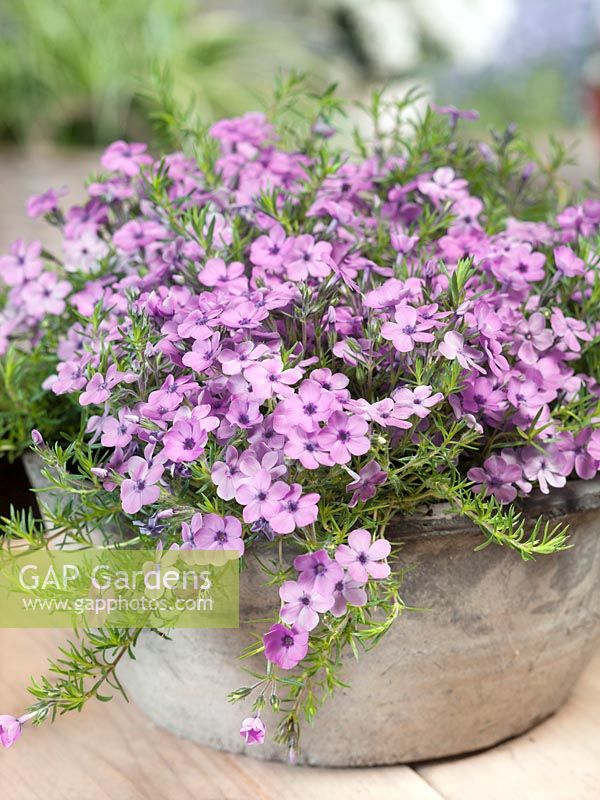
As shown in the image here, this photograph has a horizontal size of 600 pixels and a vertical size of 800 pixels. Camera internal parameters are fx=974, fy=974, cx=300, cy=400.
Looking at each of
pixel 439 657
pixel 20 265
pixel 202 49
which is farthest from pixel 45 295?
pixel 202 49

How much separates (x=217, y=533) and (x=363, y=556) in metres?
0.08

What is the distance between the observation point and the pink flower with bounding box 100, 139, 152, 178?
2.37 ft

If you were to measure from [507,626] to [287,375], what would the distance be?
235mm

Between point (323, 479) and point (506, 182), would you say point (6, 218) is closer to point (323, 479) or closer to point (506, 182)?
point (506, 182)

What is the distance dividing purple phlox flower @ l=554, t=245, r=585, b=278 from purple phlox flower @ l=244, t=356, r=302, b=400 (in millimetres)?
210

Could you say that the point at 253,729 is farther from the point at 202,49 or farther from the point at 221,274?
the point at 202,49

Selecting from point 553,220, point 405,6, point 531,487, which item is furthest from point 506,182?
point 405,6

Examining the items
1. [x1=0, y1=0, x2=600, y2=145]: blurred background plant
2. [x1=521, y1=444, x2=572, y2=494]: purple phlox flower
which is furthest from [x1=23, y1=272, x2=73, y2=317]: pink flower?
[x1=0, y1=0, x2=600, y2=145]: blurred background plant

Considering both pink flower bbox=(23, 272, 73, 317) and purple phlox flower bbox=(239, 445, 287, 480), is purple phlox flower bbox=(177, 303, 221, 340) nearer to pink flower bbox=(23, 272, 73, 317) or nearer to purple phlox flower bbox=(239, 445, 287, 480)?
purple phlox flower bbox=(239, 445, 287, 480)

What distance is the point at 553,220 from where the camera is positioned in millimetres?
768

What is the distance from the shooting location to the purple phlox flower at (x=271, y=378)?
502mm

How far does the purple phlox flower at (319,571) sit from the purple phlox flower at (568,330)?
8.1 inches

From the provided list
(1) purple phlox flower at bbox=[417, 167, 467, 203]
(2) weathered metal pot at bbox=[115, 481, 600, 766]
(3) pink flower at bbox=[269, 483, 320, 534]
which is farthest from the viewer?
(1) purple phlox flower at bbox=[417, 167, 467, 203]

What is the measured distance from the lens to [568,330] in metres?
0.59
